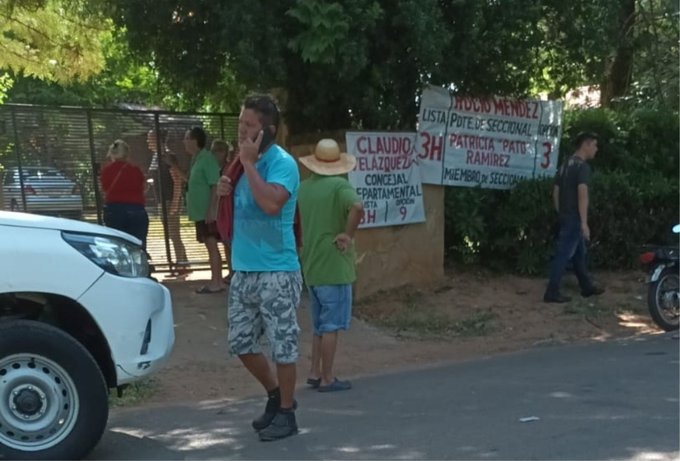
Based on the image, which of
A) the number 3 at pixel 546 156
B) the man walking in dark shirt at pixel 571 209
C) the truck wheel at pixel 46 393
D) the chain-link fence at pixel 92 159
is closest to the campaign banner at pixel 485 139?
the number 3 at pixel 546 156

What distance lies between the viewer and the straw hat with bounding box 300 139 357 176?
7543 millimetres

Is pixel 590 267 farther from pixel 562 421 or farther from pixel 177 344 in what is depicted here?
Answer: pixel 562 421

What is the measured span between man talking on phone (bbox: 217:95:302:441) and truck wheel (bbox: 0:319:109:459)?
891 millimetres

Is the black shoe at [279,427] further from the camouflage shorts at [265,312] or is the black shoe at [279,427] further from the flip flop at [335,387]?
the flip flop at [335,387]

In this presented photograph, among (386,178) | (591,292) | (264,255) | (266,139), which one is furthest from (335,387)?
(591,292)

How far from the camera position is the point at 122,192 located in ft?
36.6

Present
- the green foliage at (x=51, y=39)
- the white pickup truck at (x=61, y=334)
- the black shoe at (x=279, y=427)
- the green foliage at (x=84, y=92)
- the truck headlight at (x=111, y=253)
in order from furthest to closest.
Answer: the green foliage at (x=84, y=92) → the green foliage at (x=51, y=39) → the black shoe at (x=279, y=427) → the truck headlight at (x=111, y=253) → the white pickup truck at (x=61, y=334)

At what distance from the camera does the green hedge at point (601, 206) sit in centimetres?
1198

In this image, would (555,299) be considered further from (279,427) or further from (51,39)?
(51,39)

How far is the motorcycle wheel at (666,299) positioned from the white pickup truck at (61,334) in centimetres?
604

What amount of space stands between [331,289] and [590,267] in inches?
229

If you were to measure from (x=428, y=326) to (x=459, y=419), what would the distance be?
3872mm

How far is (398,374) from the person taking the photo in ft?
28.0

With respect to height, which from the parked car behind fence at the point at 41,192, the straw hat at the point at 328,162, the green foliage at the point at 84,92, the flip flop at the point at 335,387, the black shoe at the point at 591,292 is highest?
the green foliage at the point at 84,92
